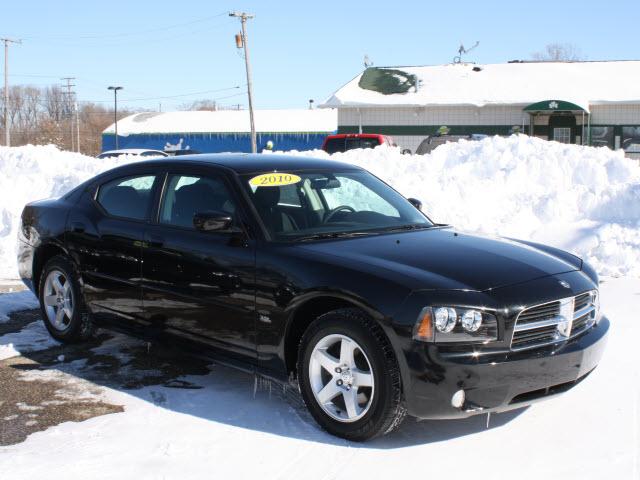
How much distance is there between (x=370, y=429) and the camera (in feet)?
13.7

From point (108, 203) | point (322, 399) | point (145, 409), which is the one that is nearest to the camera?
point (322, 399)

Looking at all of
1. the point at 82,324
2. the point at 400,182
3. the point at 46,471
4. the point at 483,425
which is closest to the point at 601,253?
the point at 400,182

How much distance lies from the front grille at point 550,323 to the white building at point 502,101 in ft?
98.1

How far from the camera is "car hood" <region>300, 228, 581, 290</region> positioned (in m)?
4.21

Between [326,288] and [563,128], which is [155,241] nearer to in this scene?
[326,288]

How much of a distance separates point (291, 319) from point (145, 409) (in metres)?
1.13

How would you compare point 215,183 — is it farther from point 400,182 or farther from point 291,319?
point 400,182

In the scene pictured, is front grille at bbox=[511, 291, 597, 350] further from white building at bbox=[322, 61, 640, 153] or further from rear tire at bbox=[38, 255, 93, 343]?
white building at bbox=[322, 61, 640, 153]

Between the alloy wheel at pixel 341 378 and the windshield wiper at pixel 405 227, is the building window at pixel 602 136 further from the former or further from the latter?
the alloy wheel at pixel 341 378

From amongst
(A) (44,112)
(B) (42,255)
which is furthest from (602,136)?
(A) (44,112)

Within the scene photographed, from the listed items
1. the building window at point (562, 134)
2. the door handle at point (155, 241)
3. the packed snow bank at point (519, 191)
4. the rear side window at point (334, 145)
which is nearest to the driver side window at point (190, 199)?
the door handle at point (155, 241)

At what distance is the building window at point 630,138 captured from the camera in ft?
111

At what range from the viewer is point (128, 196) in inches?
235

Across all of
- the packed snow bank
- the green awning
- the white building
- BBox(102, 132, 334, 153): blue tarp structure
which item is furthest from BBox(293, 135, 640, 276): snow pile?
BBox(102, 132, 334, 153): blue tarp structure
